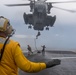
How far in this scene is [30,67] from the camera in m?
4.18

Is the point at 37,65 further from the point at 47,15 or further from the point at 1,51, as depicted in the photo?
the point at 47,15

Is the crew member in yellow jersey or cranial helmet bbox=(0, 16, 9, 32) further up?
cranial helmet bbox=(0, 16, 9, 32)

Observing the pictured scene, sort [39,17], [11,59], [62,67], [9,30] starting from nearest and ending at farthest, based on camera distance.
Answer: [11,59] < [9,30] < [62,67] < [39,17]

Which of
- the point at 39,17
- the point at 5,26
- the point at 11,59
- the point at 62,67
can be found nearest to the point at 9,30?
the point at 5,26

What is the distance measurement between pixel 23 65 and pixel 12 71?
224 mm

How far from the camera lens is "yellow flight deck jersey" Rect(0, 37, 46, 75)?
414 cm

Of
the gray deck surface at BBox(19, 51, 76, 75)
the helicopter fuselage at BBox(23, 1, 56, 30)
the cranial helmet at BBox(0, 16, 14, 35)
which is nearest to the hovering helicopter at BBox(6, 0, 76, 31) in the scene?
the helicopter fuselage at BBox(23, 1, 56, 30)

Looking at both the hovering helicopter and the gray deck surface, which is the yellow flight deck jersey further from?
the hovering helicopter

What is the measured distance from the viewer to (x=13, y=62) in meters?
4.26

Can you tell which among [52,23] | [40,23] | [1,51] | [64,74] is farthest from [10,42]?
[52,23]

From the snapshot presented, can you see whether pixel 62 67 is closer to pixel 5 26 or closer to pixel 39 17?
pixel 5 26

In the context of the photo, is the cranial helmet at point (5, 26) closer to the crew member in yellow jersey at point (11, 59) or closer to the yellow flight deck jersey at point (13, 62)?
the crew member in yellow jersey at point (11, 59)

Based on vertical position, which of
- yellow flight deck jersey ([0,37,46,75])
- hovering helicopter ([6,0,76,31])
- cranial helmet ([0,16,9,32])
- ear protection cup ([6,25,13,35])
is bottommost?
hovering helicopter ([6,0,76,31])

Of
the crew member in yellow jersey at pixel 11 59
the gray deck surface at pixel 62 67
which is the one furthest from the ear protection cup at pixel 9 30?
the gray deck surface at pixel 62 67
